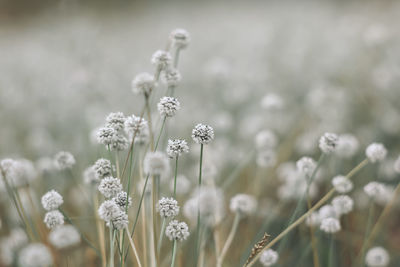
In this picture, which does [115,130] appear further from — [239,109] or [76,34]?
[76,34]

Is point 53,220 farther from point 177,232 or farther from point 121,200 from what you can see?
point 177,232

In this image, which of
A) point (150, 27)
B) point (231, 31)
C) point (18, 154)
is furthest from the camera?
point (150, 27)

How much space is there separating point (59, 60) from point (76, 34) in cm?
62

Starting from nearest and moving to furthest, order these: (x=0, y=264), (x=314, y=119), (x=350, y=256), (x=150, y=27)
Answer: (x=0, y=264)
(x=350, y=256)
(x=314, y=119)
(x=150, y=27)

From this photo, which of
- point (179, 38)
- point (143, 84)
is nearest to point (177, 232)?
point (143, 84)

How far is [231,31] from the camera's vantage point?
24.6 ft

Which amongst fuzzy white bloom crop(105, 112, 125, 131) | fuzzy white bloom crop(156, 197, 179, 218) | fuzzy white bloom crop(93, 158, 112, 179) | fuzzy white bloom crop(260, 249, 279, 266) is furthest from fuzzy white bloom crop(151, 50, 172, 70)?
fuzzy white bloom crop(260, 249, 279, 266)

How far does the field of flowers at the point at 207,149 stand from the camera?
47.4 inches

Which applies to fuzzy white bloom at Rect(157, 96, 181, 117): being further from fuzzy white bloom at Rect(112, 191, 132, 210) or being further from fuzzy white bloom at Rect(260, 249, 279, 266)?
fuzzy white bloom at Rect(260, 249, 279, 266)

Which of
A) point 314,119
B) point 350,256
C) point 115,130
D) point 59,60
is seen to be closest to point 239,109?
point 314,119

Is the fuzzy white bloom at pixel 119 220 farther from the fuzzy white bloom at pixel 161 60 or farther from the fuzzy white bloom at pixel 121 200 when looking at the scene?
the fuzzy white bloom at pixel 161 60

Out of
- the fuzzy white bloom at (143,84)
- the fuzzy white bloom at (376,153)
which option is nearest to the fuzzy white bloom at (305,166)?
the fuzzy white bloom at (376,153)

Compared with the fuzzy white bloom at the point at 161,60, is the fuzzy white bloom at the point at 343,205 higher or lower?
lower

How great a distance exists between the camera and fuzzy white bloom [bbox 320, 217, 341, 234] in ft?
4.07
